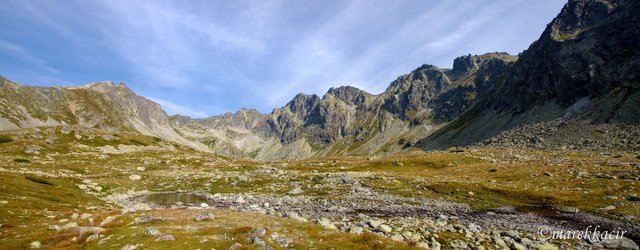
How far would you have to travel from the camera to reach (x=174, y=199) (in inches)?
2154

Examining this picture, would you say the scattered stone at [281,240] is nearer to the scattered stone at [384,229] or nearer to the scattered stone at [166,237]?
the scattered stone at [166,237]

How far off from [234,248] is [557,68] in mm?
220208

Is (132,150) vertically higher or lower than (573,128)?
higher

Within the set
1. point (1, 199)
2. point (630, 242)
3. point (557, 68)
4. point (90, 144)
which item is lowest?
point (630, 242)

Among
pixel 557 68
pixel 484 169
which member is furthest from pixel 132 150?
pixel 557 68

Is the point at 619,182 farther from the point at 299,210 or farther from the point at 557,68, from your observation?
the point at 557,68

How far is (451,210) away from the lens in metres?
39.9

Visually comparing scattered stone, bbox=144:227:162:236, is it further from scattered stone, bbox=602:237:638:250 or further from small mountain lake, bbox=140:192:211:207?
scattered stone, bbox=602:237:638:250

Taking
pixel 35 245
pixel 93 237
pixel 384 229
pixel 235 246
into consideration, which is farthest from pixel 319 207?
pixel 35 245

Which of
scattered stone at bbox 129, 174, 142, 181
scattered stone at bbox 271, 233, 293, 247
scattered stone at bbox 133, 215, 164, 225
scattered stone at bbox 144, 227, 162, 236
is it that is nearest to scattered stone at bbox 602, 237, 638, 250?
scattered stone at bbox 271, 233, 293, 247

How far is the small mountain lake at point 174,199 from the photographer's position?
168 feet

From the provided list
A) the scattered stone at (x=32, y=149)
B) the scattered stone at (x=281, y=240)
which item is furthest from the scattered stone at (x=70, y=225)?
the scattered stone at (x=32, y=149)

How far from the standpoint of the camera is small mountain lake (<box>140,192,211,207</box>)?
168 feet

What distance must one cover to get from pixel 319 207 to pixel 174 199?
2688 cm
